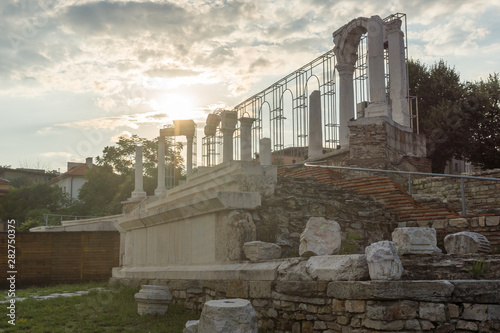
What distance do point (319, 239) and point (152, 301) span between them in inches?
115

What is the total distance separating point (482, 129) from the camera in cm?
2239

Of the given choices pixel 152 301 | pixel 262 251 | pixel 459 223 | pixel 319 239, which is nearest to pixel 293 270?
pixel 319 239

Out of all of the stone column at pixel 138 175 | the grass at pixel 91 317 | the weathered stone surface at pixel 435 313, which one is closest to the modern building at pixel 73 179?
the stone column at pixel 138 175

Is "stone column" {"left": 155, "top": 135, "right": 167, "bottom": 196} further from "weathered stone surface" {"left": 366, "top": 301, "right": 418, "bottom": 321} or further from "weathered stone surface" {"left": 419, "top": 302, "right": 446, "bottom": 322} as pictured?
"weathered stone surface" {"left": 419, "top": 302, "right": 446, "bottom": 322}

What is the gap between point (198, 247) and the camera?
8344mm

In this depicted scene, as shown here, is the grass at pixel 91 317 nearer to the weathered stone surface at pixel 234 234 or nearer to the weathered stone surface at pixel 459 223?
the weathered stone surface at pixel 234 234

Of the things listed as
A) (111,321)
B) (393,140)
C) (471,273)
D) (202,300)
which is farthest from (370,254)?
(393,140)

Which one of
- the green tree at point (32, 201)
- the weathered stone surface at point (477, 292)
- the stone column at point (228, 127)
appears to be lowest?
the weathered stone surface at point (477, 292)

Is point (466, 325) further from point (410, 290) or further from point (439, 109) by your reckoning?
point (439, 109)

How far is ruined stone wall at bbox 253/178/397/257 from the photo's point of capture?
7652 millimetres

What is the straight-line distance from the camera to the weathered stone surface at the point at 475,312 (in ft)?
15.7

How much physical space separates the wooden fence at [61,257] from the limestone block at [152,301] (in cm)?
848

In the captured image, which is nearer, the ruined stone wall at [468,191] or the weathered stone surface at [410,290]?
the weathered stone surface at [410,290]

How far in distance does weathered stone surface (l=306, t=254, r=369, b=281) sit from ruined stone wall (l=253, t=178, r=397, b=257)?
180 centimetres
